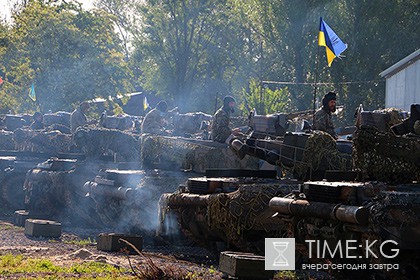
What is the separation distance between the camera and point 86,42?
171 ft

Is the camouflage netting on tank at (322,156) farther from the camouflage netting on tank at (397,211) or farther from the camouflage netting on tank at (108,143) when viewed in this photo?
the camouflage netting on tank at (108,143)

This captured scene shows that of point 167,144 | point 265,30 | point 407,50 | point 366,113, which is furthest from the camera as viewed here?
point 265,30

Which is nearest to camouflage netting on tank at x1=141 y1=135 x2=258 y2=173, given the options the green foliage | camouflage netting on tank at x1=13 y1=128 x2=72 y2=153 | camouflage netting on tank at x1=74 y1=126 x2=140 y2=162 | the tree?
camouflage netting on tank at x1=74 y1=126 x2=140 y2=162

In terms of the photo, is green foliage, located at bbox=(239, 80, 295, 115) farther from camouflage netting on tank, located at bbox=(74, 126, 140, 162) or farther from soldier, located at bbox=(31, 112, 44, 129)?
camouflage netting on tank, located at bbox=(74, 126, 140, 162)

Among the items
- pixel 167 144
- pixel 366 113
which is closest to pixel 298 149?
pixel 366 113

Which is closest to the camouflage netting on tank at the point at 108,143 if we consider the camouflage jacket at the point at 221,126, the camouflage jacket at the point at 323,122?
the camouflage jacket at the point at 221,126

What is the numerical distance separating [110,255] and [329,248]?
17.5ft

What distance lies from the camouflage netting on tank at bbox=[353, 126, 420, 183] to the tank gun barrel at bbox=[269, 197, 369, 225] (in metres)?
0.83

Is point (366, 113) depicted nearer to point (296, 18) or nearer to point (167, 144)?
point (167, 144)

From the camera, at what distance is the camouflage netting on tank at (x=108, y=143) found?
25.6m

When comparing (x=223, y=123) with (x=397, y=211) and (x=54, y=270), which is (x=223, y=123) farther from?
(x=397, y=211)

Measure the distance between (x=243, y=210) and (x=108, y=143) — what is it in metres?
13.0

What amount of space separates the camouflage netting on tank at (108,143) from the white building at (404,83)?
822 centimetres

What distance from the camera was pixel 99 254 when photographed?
1491 cm
